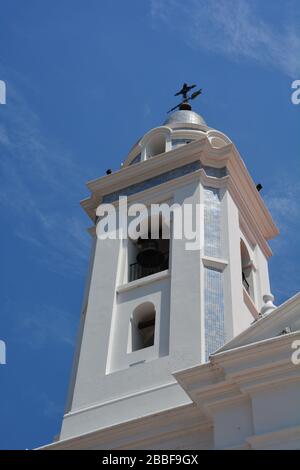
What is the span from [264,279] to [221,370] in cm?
700

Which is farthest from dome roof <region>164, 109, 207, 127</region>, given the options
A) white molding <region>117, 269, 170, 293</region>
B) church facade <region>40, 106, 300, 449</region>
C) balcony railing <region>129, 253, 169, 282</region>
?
white molding <region>117, 269, 170, 293</region>

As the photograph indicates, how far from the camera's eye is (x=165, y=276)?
51.6ft

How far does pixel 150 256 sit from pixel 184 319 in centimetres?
276

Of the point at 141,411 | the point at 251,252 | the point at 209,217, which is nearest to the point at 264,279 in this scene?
the point at 251,252

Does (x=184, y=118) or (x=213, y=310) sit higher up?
(x=184, y=118)

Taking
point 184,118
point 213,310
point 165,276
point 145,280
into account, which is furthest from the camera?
point 184,118

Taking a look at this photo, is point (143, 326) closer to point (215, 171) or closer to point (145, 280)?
point (145, 280)

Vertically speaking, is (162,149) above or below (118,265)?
above

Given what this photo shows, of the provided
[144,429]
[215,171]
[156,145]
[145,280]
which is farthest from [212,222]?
[144,429]

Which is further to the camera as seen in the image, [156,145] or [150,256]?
[156,145]

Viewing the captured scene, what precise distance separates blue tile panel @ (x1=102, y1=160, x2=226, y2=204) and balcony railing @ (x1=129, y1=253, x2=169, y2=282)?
1.87 m

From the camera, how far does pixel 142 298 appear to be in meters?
15.7

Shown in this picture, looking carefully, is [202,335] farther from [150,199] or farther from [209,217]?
[150,199]
